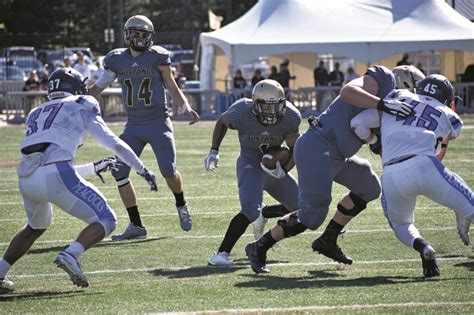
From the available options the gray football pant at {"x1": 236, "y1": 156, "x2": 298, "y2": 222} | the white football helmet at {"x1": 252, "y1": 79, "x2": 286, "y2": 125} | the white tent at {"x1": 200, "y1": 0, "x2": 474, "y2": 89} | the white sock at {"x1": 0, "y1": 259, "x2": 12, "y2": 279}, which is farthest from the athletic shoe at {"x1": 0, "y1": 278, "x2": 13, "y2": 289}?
the white tent at {"x1": 200, "y1": 0, "x2": 474, "y2": 89}

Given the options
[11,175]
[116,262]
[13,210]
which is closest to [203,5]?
[11,175]

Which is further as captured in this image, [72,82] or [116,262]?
[116,262]

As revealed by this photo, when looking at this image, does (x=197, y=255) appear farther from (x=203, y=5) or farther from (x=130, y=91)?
(x=203, y=5)

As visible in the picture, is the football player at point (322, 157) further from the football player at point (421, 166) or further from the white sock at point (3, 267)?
the white sock at point (3, 267)

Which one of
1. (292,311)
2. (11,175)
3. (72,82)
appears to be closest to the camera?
(292,311)

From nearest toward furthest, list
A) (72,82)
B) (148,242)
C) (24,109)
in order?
(72,82) < (148,242) < (24,109)

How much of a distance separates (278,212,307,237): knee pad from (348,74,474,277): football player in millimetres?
651

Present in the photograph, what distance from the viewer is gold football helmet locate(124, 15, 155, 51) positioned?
10.1 metres

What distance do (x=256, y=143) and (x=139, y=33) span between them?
7.03 ft

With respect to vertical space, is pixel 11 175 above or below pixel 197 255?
below

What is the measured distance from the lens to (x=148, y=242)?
9.76 metres

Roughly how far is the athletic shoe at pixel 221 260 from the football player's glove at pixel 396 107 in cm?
170

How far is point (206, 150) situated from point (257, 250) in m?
11.0

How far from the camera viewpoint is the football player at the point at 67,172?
7.24 meters
